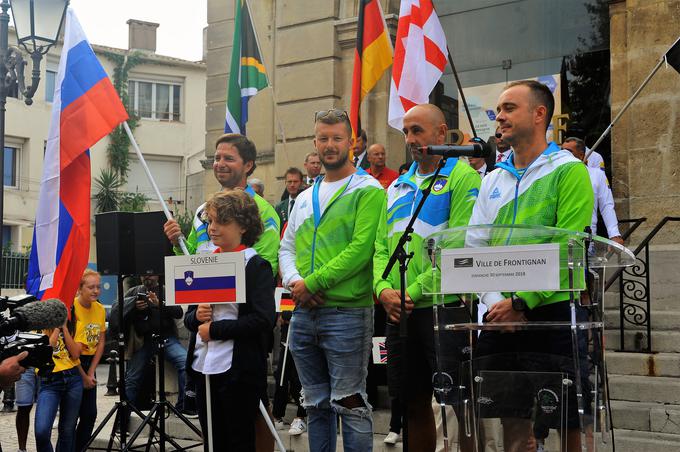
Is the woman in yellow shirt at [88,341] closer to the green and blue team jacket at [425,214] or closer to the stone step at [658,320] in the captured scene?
the green and blue team jacket at [425,214]

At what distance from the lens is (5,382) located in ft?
13.9

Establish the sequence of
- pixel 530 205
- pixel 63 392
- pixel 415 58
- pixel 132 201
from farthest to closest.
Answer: pixel 132 201 → pixel 415 58 → pixel 63 392 → pixel 530 205

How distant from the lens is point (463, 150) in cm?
484

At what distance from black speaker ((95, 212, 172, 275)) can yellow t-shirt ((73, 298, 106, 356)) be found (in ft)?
2.69

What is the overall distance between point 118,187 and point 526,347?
1583 inches

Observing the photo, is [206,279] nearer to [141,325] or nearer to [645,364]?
[645,364]

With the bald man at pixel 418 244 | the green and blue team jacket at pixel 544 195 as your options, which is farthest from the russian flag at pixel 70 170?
the green and blue team jacket at pixel 544 195

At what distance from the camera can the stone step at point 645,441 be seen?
21.8 ft

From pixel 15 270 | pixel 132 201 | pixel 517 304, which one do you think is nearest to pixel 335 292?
pixel 517 304

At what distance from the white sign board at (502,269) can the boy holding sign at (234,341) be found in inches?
60.4

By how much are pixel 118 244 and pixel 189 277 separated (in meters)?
2.80

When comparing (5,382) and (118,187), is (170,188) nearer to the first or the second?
(118,187)

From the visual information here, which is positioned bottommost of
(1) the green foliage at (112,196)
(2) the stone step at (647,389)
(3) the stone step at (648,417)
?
(3) the stone step at (648,417)

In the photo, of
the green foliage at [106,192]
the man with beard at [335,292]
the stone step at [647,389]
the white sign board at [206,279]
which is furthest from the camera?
the green foliage at [106,192]
